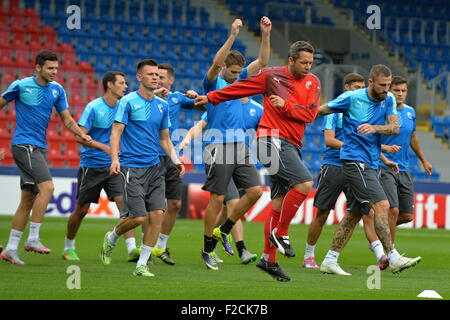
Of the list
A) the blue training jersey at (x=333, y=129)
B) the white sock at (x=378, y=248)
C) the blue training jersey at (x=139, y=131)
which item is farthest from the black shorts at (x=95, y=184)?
the white sock at (x=378, y=248)

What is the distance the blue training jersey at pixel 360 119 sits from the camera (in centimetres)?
965

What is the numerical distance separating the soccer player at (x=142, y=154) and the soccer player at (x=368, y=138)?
6.10 feet

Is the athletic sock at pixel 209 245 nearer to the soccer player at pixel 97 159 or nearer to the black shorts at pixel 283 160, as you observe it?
the soccer player at pixel 97 159

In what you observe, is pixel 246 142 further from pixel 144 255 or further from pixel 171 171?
pixel 144 255

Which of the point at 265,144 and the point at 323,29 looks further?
the point at 323,29

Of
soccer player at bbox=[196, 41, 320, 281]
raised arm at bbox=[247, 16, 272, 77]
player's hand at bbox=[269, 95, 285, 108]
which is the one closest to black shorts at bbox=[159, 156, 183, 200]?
raised arm at bbox=[247, 16, 272, 77]

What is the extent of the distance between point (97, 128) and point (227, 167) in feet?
6.29

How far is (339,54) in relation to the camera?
3128 cm

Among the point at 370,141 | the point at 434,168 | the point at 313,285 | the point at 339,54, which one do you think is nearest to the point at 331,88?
the point at 434,168

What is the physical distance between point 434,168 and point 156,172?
1880 centimetres

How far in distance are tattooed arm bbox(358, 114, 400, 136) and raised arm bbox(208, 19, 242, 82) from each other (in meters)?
1.62

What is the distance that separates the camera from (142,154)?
947cm

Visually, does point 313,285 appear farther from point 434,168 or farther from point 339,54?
point 339,54
